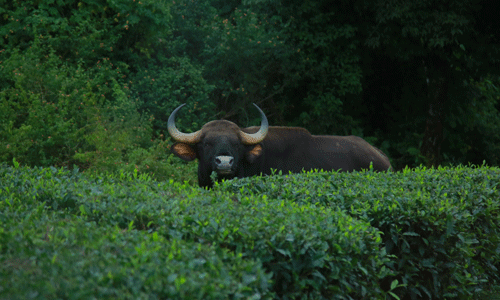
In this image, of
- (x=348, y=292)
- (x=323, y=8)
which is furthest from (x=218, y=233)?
(x=323, y=8)

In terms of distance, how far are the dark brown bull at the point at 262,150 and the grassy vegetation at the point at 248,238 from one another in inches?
79.1

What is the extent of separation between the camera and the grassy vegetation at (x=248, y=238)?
2.64 metres

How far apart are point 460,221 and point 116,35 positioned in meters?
9.85

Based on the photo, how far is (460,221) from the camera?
489 cm

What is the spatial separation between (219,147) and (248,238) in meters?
4.18

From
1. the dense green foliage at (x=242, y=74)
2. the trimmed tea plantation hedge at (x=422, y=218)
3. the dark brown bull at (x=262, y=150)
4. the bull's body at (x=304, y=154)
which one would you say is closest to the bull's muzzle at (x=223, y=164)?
the dark brown bull at (x=262, y=150)

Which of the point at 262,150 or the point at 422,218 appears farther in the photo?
the point at 262,150

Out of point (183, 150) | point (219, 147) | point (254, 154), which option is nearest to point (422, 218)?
point (219, 147)

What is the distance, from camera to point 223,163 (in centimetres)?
715

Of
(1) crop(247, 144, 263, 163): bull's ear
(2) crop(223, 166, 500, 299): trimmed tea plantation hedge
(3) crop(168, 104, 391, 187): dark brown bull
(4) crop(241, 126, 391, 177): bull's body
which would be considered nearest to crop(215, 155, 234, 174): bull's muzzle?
(3) crop(168, 104, 391, 187): dark brown bull

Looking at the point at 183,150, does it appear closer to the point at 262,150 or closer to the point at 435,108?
the point at 262,150

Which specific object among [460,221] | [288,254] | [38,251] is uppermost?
[38,251]

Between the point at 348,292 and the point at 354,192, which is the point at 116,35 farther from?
the point at 348,292

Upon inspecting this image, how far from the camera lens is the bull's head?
7.51 metres
